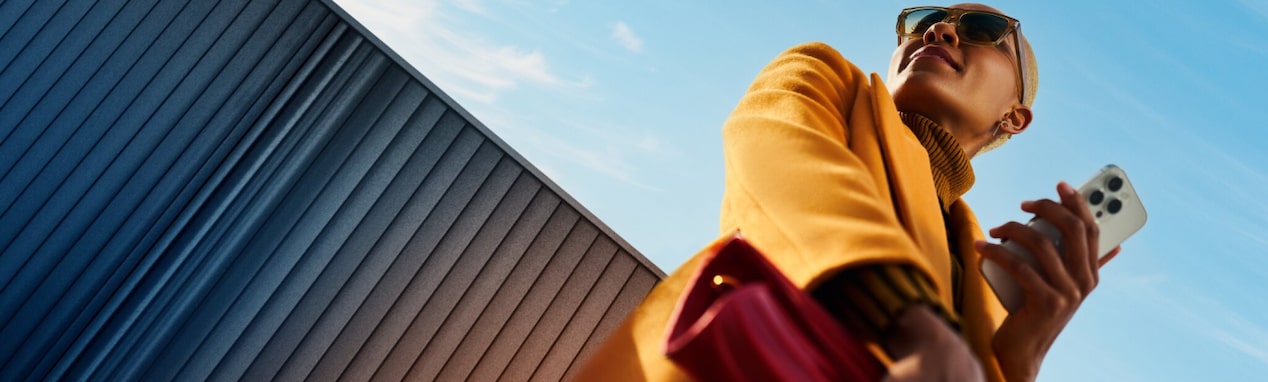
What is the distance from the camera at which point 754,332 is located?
875 mm

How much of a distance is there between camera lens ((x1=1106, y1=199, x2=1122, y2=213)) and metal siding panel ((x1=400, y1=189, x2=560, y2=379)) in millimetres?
3182

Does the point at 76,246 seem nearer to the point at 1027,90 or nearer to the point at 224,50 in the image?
the point at 224,50

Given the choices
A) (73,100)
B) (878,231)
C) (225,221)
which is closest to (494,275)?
(225,221)

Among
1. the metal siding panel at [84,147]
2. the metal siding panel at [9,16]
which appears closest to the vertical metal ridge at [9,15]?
the metal siding panel at [9,16]

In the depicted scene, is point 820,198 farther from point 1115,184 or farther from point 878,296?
point 1115,184

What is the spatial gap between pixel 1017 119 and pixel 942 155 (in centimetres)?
40

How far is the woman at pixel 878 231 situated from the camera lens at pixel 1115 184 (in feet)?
0.44

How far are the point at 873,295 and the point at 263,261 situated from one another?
11.6 ft

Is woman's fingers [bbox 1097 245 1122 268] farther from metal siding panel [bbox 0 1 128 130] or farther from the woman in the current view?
metal siding panel [bbox 0 1 128 130]

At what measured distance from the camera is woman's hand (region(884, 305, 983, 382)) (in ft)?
2.93

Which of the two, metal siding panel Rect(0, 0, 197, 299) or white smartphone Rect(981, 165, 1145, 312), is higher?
white smartphone Rect(981, 165, 1145, 312)

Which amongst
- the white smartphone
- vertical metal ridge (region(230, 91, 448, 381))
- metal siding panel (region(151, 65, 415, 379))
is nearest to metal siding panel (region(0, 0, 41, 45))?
metal siding panel (region(151, 65, 415, 379))

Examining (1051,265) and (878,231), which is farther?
(1051,265)

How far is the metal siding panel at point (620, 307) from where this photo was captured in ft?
14.2
